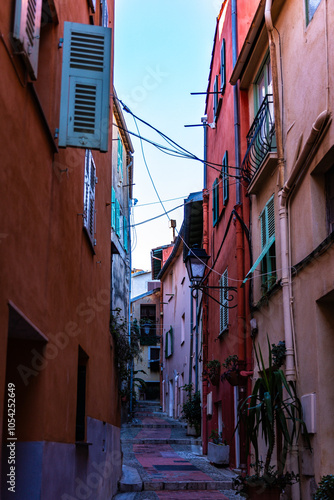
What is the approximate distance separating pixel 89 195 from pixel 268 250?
3.06 m

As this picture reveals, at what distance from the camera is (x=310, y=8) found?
315 inches

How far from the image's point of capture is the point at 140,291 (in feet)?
161

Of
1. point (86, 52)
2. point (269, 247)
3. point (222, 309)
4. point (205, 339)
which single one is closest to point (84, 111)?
point (86, 52)

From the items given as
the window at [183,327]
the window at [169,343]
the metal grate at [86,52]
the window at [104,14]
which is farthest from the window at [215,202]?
the window at [169,343]

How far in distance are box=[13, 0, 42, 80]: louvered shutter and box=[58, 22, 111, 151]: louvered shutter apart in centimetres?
78

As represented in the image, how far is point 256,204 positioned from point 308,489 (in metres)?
5.20

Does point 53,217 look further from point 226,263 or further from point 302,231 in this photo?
point 226,263

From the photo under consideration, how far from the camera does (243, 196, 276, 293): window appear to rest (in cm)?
962

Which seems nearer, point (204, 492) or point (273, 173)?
point (273, 173)

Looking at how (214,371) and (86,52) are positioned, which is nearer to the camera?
(86,52)

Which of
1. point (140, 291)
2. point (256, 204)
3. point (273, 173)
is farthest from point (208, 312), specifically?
point (140, 291)

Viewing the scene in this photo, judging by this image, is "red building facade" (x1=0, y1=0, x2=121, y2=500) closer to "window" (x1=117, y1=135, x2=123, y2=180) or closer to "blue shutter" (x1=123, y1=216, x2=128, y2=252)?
"window" (x1=117, y1=135, x2=123, y2=180)

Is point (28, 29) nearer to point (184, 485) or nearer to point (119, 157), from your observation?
point (184, 485)

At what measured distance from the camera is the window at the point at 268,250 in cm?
962
